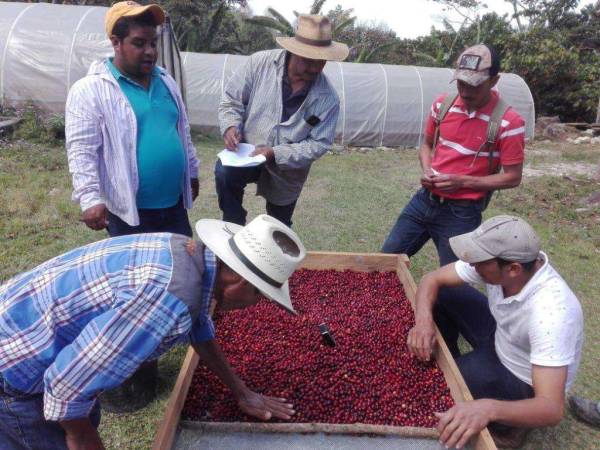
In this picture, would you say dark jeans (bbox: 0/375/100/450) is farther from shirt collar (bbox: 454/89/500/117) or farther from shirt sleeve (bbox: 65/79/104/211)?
shirt collar (bbox: 454/89/500/117)

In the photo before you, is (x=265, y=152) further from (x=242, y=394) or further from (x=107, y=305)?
(x=107, y=305)

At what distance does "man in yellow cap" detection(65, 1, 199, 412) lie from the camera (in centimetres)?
236

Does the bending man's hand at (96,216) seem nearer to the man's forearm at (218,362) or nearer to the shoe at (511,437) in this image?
the man's forearm at (218,362)

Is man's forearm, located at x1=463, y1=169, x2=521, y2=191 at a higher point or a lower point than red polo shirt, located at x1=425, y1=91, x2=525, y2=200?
lower

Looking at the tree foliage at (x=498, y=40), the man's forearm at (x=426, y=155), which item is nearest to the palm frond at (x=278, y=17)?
the tree foliage at (x=498, y=40)

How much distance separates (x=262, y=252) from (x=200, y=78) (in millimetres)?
10299

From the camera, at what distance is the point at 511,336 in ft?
7.44

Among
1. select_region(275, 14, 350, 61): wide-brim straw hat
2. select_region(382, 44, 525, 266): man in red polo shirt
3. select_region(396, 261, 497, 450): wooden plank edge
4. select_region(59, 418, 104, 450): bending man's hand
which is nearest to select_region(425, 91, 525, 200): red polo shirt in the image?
select_region(382, 44, 525, 266): man in red polo shirt

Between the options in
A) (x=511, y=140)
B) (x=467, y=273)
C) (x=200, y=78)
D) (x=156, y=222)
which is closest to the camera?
(x=467, y=273)

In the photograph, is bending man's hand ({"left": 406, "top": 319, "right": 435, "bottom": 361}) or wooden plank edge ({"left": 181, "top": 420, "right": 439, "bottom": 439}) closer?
wooden plank edge ({"left": 181, "top": 420, "right": 439, "bottom": 439})

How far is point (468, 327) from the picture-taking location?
282cm

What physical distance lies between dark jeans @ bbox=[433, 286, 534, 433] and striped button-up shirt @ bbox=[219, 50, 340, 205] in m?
1.27

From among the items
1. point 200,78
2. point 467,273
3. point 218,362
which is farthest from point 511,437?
point 200,78

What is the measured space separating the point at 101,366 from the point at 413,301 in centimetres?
209
